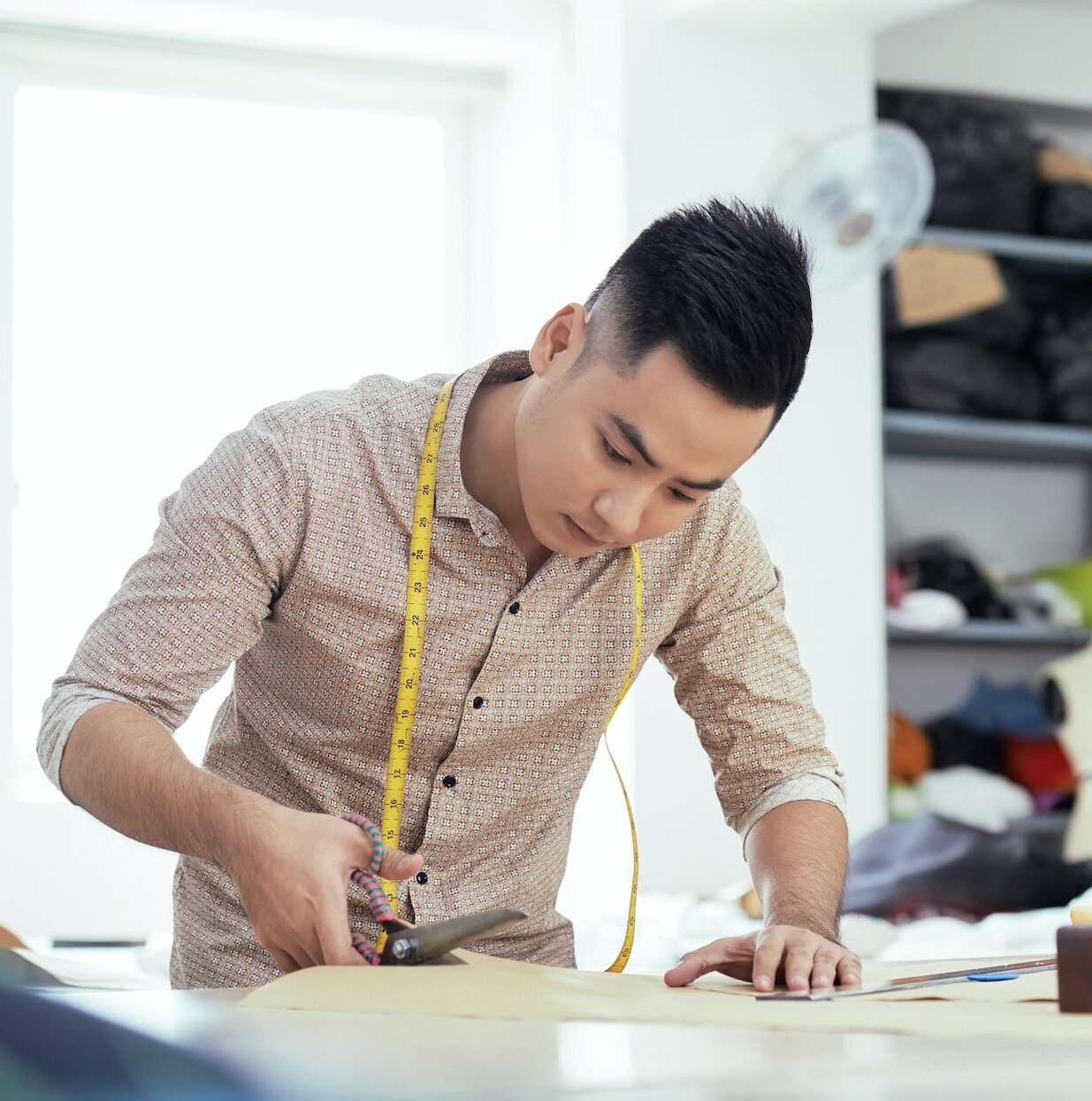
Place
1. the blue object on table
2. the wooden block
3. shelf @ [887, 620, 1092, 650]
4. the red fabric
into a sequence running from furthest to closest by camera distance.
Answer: the red fabric → shelf @ [887, 620, 1092, 650] → the wooden block → the blue object on table

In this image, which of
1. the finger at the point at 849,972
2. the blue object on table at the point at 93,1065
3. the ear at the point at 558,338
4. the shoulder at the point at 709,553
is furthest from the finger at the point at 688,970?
the blue object on table at the point at 93,1065

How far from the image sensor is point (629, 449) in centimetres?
140

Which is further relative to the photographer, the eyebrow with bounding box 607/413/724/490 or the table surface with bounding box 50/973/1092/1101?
the eyebrow with bounding box 607/413/724/490

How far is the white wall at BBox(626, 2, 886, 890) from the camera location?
3.98 meters

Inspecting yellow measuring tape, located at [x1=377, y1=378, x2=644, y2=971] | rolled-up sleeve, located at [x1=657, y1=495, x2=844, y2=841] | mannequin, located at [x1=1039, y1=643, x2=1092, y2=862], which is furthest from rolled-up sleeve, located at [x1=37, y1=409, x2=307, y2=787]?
mannequin, located at [x1=1039, y1=643, x2=1092, y2=862]

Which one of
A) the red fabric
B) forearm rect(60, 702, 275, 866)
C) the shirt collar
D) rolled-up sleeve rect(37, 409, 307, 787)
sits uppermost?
the shirt collar

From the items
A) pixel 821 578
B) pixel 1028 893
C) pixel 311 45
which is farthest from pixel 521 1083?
pixel 311 45

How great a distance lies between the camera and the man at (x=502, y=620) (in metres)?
1.38

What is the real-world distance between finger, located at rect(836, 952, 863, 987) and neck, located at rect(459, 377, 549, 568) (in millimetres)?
525

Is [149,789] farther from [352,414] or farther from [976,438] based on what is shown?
[976,438]

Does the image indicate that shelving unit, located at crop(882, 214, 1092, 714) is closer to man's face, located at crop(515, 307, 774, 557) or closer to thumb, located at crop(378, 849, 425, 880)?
man's face, located at crop(515, 307, 774, 557)

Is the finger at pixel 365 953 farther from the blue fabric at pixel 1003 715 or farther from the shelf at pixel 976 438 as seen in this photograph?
the blue fabric at pixel 1003 715

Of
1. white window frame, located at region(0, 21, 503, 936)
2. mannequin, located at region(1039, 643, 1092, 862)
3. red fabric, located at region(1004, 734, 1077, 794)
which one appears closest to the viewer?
mannequin, located at region(1039, 643, 1092, 862)

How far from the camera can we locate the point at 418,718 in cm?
153
